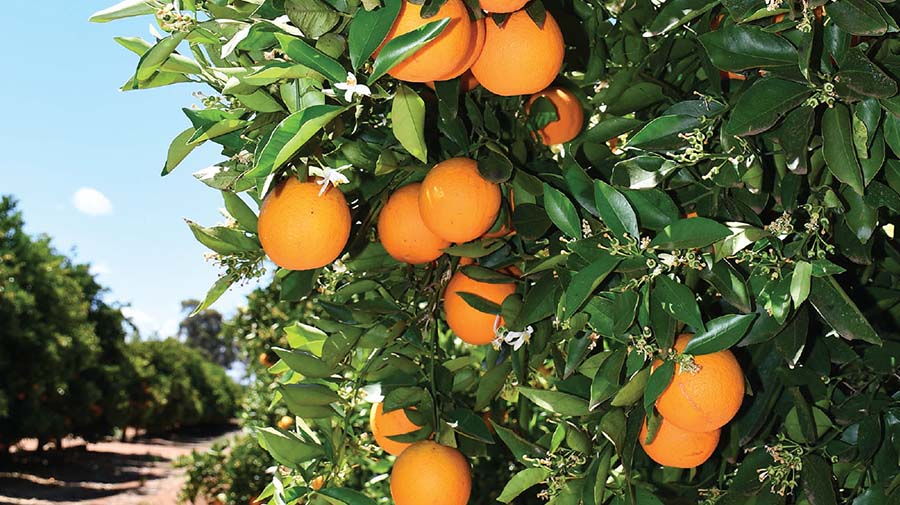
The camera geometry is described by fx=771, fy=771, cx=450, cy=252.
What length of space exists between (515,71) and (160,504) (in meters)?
10.5

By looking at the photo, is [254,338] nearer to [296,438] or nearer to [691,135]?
[296,438]

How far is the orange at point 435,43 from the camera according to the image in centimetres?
82

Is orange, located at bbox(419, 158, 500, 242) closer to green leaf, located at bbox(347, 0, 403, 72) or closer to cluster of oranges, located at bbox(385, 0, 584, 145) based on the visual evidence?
cluster of oranges, located at bbox(385, 0, 584, 145)

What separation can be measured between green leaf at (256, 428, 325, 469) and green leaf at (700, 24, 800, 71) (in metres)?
0.87

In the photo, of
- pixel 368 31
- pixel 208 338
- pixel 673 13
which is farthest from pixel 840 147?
pixel 208 338

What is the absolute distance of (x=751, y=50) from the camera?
0.87 m

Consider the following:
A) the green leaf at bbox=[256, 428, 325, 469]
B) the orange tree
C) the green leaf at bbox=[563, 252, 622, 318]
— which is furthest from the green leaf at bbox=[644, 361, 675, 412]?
the green leaf at bbox=[256, 428, 325, 469]

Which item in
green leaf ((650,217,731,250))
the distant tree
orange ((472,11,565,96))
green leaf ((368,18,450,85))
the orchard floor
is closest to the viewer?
green leaf ((368,18,450,85))

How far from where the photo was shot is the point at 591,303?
3.21 feet

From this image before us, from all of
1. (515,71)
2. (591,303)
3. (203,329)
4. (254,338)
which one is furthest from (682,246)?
(203,329)

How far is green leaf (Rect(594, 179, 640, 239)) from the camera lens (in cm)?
90

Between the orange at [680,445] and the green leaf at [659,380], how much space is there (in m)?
0.14

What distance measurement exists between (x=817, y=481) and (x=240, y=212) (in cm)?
91

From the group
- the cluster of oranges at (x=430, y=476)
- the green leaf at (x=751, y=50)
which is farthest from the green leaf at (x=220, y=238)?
the green leaf at (x=751, y=50)
